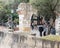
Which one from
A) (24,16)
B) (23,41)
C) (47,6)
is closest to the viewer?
(23,41)

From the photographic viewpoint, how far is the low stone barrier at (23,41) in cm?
674

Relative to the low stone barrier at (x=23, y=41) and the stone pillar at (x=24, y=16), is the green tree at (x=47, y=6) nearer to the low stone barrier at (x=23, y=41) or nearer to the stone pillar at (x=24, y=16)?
the stone pillar at (x=24, y=16)

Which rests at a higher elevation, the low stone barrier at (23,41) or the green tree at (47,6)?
the green tree at (47,6)

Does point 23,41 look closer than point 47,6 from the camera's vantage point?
Yes

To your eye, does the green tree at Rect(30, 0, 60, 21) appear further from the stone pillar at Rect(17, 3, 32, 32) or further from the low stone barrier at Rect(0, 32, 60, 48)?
the low stone barrier at Rect(0, 32, 60, 48)

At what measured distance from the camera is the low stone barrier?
6.74m

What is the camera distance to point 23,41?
26.6ft

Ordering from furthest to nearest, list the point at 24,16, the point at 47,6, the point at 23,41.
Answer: the point at 24,16 → the point at 47,6 → the point at 23,41

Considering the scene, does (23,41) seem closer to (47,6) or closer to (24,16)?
(47,6)

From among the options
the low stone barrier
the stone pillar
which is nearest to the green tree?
the stone pillar

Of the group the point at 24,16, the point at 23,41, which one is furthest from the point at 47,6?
the point at 23,41

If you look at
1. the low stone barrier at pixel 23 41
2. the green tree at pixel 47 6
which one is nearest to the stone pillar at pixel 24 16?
the green tree at pixel 47 6

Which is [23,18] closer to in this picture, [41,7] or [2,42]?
[41,7]

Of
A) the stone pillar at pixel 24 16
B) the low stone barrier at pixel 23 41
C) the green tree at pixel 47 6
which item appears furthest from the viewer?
the stone pillar at pixel 24 16
